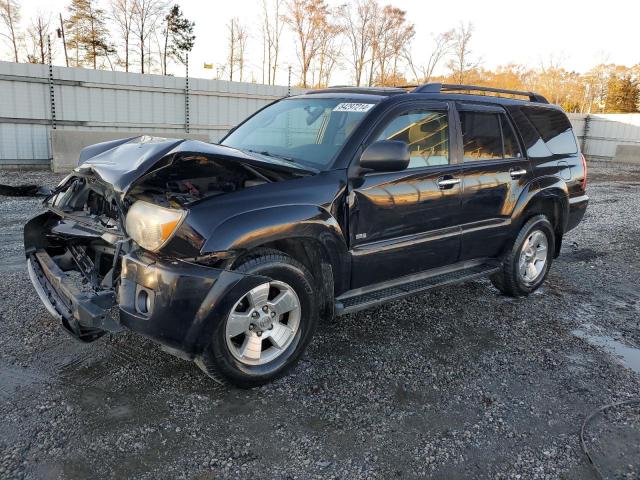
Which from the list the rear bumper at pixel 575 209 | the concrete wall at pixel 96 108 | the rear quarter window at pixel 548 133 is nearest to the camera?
the rear quarter window at pixel 548 133

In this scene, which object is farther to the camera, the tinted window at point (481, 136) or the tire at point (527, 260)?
the tire at point (527, 260)

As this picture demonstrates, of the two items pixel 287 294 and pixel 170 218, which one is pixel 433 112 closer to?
pixel 287 294

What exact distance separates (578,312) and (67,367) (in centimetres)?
437

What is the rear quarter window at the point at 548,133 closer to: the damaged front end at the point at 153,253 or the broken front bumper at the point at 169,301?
the damaged front end at the point at 153,253

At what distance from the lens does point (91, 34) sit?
35.6 m

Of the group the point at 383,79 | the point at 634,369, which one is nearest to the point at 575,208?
the point at 634,369

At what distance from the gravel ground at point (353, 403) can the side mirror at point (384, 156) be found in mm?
1370

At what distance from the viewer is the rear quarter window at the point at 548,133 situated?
501 centimetres

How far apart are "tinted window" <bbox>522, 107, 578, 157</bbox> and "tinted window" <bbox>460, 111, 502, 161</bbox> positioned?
1.77ft

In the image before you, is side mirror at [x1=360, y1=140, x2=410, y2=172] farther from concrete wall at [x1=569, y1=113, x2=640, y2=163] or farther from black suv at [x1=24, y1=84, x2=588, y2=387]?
concrete wall at [x1=569, y1=113, x2=640, y2=163]

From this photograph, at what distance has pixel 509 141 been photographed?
4758 mm

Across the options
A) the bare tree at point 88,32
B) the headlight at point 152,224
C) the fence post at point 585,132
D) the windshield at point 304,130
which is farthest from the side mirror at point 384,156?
the bare tree at point 88,32

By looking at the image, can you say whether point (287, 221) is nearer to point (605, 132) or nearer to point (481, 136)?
point (481, 136)

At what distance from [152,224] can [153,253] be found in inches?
6.7
